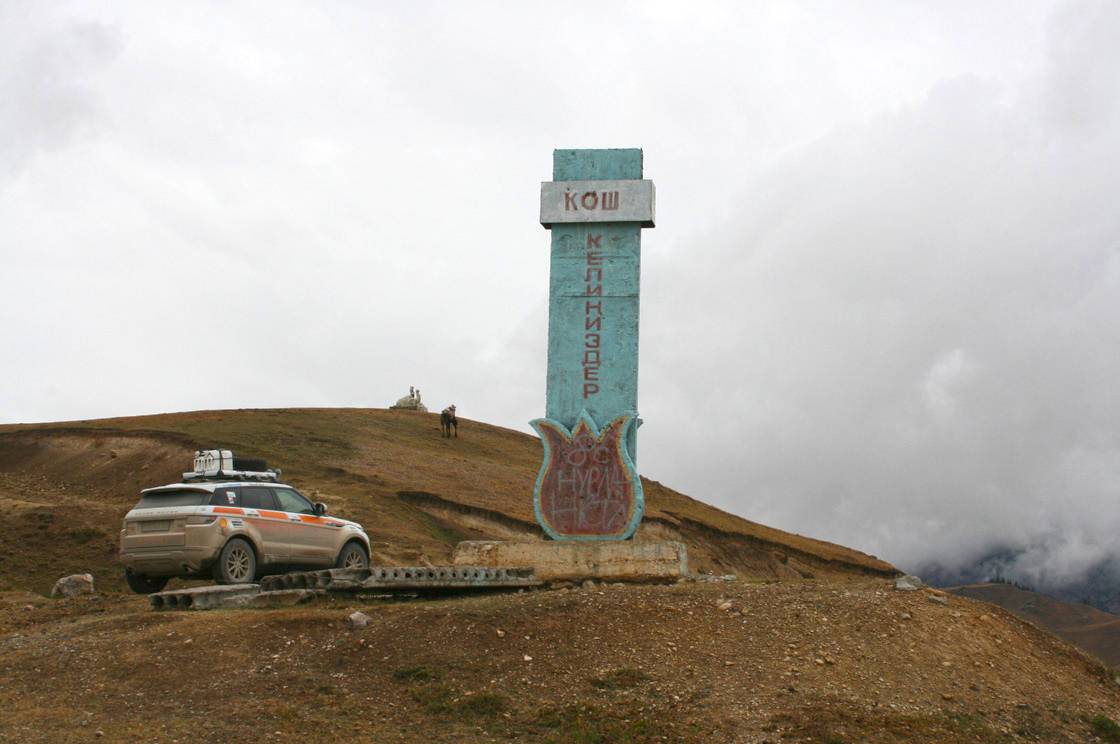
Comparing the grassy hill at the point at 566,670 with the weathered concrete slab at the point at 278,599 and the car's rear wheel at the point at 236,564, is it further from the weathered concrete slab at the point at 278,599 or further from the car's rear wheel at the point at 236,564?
the car's rear wheel at the point at 236,564

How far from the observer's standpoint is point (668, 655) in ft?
41.3

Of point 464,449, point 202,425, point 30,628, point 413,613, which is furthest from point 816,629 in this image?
point 464,449

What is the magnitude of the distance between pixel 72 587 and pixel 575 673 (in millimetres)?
9738

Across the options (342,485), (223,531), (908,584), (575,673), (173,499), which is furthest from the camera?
(342,485)

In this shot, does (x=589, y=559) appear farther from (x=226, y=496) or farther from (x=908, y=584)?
(x=226, y=496)

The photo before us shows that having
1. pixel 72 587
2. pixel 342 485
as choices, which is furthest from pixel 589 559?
pixel 342 485

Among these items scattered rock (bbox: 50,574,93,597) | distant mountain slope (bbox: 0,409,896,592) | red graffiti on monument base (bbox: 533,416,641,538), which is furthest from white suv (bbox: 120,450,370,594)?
distant mountain slope (bbox: 0,409,896,592)

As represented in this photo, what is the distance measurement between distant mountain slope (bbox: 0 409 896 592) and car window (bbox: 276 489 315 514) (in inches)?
281

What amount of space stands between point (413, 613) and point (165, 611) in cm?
329

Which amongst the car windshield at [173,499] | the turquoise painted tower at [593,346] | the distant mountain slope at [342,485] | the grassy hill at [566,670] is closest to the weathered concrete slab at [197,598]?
the grassy hill at [566,670]

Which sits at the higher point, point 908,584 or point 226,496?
point 226,496

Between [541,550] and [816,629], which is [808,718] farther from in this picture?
[541,550]

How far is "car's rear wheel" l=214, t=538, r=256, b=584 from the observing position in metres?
17.0

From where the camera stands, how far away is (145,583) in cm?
1830
